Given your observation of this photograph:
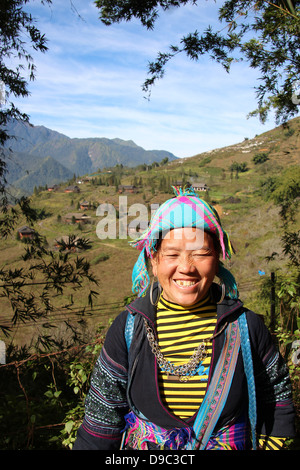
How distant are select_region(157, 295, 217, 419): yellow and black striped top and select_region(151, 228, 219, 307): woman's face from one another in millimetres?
103

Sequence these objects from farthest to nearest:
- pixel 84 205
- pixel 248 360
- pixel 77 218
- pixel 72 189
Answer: pixel 72 189 < pixel 84 205 < pixel 77 218 < pixel 248 360

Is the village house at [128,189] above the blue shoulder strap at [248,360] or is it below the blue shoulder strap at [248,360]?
above

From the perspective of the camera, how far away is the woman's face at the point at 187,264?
1.29 metres

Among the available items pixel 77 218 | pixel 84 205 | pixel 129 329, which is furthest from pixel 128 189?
pixel 129 329

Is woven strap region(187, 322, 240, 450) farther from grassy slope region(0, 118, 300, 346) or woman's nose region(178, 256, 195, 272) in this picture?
grassy slope region(0, 118, 300, 346)

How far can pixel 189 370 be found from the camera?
1.32 metres

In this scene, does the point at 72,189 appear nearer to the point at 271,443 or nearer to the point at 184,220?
the point at 184,220

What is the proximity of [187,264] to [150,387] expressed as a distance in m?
0.52

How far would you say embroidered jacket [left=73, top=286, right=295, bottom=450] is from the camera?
1.30m

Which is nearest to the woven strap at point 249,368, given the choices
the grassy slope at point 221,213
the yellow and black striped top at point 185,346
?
the yellow and black striped top at point 185,346

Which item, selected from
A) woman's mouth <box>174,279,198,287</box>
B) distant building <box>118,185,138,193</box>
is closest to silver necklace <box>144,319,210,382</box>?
woman's mouth <box>174,279,198,287</box>

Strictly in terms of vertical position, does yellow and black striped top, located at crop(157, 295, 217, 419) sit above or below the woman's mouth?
below

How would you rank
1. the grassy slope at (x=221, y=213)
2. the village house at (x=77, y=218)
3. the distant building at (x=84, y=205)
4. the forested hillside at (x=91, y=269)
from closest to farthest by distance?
the forested hillside at (x=91, y=269) → the grassy slope at (x=221, y=213) → the village house at (x=77, y=218) → the distant building at (x=84, y=205)

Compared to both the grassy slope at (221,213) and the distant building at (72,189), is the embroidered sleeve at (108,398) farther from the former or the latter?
the distant building at (72,189)
